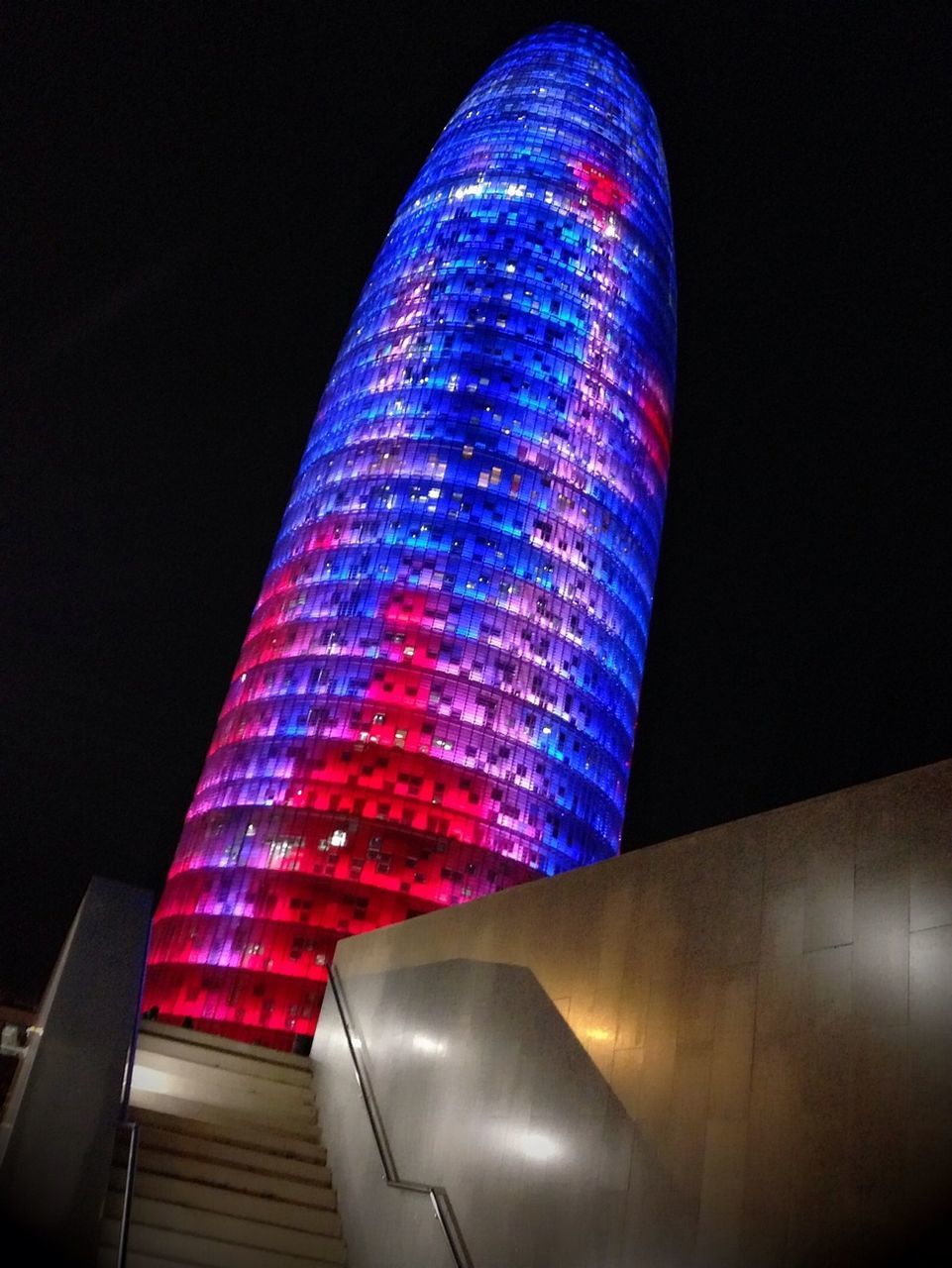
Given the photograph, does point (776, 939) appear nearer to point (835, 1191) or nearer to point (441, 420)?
point (835, 1191)

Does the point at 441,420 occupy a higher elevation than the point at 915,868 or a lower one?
higher

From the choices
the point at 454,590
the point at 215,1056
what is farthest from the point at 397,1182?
the point at 454,590

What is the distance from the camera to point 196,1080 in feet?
39.5

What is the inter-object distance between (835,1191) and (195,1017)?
4221 cm

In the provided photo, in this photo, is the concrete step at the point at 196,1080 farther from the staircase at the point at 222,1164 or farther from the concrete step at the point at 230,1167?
the concrete step at the point at 230,1167

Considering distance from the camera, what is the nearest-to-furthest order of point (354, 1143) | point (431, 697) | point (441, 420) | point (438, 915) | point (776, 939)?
point (776, 939), point (354, 1143), point (438, 915), point (431, 697), point (441, 420)

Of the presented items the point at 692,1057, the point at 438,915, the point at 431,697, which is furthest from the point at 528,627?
the point at 692,1057

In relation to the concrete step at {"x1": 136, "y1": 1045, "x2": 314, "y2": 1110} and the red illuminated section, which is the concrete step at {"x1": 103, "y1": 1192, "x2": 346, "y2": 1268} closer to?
the concrete step at {"x1": 136, "y1": 1045, "x2": 314, "y2": 1110}

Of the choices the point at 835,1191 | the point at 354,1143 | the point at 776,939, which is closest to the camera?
the point at 835,1191

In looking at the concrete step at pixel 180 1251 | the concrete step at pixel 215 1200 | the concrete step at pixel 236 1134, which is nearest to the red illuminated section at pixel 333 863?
the concrete step at pixel 236 1134

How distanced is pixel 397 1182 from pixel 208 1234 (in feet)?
5.05

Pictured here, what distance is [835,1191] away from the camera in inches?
247

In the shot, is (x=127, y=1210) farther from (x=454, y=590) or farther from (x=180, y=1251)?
(x=454, y=590)

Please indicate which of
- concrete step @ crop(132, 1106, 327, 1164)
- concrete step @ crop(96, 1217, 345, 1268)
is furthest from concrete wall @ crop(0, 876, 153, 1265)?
concrete step @ crop(132, 1106, 327, 1164)
